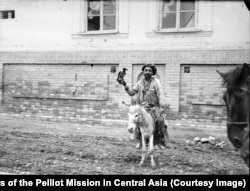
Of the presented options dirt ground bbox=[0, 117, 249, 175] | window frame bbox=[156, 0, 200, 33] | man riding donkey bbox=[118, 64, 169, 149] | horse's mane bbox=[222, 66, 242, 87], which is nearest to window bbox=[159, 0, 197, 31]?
window frame bbox=[156, 0, 200, 33]

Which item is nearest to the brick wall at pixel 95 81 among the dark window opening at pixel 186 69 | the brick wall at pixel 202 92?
the brick wall at pixel 202 92

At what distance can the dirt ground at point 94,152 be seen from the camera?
7117 millimetres

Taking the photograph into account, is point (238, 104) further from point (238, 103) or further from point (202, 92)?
point (202, 92)

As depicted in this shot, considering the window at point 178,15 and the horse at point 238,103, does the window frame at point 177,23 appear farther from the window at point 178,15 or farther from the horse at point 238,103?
the horse at point 238,103

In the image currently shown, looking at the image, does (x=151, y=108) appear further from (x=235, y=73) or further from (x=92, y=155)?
(x=235, y=73)

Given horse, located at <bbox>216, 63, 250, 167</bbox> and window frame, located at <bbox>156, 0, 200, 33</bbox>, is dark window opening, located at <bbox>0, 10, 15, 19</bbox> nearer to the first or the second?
window frame, located at <bbox>156, 0, 200, 33</bbox>

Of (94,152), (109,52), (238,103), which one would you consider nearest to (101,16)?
(109,52)

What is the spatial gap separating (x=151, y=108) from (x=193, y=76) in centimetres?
412

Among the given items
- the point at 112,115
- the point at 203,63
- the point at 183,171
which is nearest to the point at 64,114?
the point at 112,115

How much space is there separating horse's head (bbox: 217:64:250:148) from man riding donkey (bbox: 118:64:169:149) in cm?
261

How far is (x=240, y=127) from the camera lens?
4773 millimetres

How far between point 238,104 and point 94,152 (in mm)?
4886

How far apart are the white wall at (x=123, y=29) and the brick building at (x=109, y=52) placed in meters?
0.03

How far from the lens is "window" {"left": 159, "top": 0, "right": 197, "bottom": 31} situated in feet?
36.4
